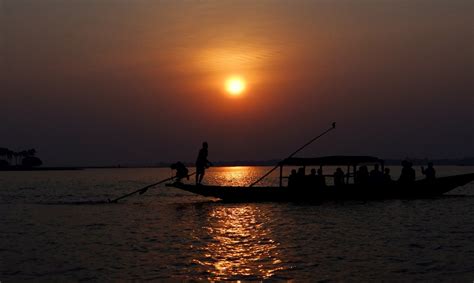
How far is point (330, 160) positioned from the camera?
34.2m

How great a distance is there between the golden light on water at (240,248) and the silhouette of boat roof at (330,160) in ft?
13.1

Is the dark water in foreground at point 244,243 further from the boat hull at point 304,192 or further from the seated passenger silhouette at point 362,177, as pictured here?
the seated passenger silhouette at point 362,177

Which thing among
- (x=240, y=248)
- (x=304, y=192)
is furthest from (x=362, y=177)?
(x=240, y=248)

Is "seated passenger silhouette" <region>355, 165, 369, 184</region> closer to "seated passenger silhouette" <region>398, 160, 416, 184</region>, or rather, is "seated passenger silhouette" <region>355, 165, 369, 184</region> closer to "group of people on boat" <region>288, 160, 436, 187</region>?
"group of people on boat" <region>288, 160, 436, 187</region>

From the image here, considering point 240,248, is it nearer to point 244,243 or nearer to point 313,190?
point 244,243

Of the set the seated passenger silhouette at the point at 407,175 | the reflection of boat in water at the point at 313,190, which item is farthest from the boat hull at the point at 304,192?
the seated passenger silhouette at the point at 407,175

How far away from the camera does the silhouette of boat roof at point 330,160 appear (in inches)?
1324

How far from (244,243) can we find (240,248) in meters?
1.24

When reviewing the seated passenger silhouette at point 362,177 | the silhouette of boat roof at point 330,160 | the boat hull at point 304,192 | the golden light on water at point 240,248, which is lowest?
the golden light on water at point 240,248

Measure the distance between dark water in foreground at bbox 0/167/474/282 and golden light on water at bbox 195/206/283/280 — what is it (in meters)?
0.03

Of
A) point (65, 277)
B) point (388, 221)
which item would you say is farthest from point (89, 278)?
point (388, 221)

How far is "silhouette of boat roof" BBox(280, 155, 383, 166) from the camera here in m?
33.6

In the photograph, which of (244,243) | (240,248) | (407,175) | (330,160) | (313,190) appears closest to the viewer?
(240,248)

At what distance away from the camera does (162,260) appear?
59.7 feet
